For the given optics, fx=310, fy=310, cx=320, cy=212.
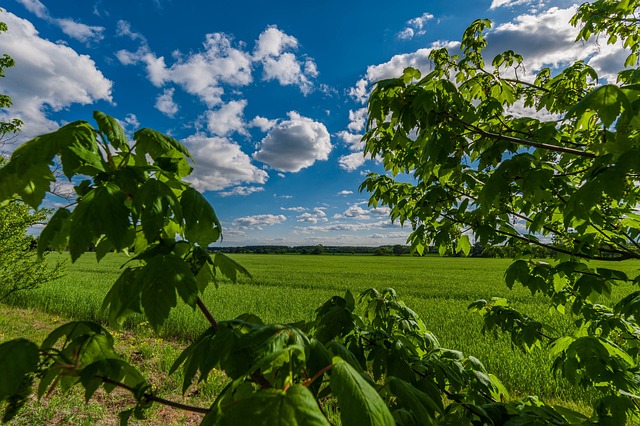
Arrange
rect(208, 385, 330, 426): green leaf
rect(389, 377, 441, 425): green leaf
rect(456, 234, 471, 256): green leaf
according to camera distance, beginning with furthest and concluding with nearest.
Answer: rect(456, 234, 471, 256): green leaf
rect(389, 377, 441, 425): green leaf
rect(208, 385, 330, 426): green leaf

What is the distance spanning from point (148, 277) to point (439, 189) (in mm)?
2178

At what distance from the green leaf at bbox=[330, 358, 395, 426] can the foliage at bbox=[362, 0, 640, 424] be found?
4.18ft

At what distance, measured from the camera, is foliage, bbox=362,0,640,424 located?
1.57 m

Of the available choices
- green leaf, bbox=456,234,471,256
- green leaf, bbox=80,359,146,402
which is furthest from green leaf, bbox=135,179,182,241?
green leaf, bbox=456,234,471,256

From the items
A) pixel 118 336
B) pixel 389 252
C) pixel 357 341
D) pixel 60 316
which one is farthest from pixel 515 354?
pixel 389 252

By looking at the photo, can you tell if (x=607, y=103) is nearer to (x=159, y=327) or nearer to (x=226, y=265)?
(x=226, y=265)

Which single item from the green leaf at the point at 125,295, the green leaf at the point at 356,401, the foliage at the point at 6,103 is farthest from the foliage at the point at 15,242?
the green leaf at the point at 356,401

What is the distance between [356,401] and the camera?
70 cm

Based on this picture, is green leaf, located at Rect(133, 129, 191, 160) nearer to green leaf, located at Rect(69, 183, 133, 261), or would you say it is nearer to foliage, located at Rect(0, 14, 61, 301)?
green leaf, located at Rect(69, 183, 133, 261)

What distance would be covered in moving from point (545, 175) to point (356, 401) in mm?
1660

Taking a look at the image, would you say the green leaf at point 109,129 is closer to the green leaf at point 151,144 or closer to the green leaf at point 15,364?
the green leaf at point 151,144

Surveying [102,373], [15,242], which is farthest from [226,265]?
[15,242]

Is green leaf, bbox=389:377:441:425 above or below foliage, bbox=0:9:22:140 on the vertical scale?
below

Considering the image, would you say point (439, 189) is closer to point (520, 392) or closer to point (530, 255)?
point (530, 255)
